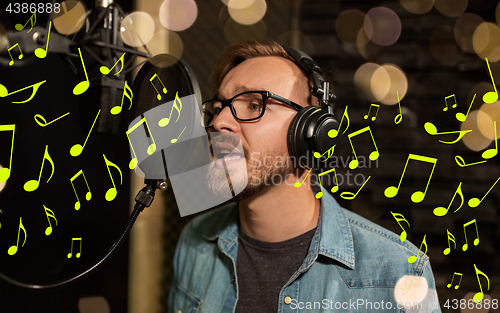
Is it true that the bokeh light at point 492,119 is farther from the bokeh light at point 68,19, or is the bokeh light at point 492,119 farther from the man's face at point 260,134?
the bokeh light at point 68,19

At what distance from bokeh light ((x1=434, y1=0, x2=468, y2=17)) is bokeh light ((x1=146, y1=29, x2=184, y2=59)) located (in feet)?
4.39

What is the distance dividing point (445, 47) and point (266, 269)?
144 centimetres

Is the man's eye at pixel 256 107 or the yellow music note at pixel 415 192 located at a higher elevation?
the man's eye at pixel 256 107

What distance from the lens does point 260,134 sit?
3.23ft

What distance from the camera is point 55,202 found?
84cm

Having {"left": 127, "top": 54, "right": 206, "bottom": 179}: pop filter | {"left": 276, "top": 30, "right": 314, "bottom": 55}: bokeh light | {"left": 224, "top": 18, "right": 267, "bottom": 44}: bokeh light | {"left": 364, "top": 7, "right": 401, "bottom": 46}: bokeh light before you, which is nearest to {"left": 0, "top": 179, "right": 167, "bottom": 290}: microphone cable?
{"left": 127, "top": 54, "right": 206, "bottom": 179}: pop filter

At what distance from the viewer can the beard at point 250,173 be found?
96 centimetres

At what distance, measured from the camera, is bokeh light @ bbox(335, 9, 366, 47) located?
5.70ft

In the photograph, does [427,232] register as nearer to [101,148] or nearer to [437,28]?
[437,28]

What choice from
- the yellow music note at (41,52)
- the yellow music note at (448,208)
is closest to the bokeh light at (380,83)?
the yellow music note at (448,208)

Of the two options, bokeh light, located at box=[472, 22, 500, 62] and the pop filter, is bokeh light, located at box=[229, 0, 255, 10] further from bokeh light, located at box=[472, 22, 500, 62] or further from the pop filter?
bokeh light, located at box=[472, 22, 500, 62]

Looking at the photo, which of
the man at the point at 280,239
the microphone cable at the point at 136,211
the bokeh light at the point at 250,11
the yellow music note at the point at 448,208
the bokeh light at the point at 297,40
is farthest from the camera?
the bokeh light at the point at 297,40

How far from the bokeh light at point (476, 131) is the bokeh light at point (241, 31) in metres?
1.12

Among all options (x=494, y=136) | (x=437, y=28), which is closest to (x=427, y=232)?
(x=494, y=136)
